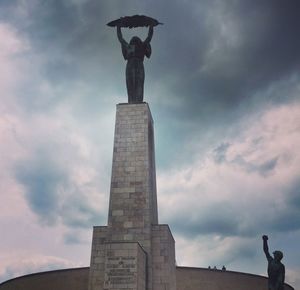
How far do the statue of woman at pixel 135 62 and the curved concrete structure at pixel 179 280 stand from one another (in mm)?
11357

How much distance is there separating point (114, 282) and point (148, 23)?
13.7 m

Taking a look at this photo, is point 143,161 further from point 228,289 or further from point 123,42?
point 228,289

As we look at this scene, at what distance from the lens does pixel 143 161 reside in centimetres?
A: 1839

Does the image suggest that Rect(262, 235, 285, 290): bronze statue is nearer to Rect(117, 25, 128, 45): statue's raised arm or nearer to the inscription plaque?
the inscription plaque

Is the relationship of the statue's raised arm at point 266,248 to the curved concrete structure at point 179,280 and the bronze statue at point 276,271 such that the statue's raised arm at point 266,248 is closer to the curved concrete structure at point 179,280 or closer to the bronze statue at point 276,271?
the bronze statue at point 276,271

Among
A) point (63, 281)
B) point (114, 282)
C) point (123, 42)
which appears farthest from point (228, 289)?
point (123, 42)

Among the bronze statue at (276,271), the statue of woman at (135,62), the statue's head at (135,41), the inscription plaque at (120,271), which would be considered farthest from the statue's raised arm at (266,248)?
the statue's head at (135,41)

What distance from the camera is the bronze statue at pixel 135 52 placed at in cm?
2094

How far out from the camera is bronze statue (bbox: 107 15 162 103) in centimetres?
2094

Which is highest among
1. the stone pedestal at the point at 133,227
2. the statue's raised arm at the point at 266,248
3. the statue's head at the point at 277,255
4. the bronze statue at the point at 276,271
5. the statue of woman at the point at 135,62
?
the statue of woman at the point at 135,62

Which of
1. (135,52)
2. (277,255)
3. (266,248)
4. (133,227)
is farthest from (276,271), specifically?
(135,52)

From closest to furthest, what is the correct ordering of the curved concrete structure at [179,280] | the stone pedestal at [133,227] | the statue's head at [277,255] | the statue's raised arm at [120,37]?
1. the statue's head at [277,255]
2. the stone pedestal at [133,227]
3. the statue's raised arm at [120,37]
4. the curved concrete structure at [179,280]

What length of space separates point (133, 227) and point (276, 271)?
6.15 meters

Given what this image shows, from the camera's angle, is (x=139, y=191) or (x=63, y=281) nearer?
(x=139, y=191)
